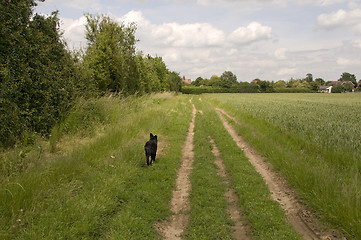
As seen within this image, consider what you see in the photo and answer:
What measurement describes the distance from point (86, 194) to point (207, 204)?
259 centimetres

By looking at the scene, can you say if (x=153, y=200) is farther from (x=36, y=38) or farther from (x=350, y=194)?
(x=36, y=38)

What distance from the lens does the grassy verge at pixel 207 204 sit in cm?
423

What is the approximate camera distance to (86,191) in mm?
5113

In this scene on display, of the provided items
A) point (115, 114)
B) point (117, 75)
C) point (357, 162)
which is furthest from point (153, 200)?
point (117, 75)

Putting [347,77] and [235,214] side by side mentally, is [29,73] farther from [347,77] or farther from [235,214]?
[347,77]

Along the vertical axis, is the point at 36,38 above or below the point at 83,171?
above

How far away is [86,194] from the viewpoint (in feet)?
16.3

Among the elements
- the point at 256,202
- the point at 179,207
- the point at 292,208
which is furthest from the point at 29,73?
the point at 292,208

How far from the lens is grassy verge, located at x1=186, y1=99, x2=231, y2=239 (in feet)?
13.9

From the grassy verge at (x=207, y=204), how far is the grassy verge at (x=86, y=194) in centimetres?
63

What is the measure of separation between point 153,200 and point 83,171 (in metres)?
2.03

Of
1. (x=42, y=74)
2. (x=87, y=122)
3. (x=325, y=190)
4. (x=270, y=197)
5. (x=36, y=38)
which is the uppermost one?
(x=36, y=38)

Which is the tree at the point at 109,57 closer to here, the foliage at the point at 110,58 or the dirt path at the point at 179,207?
the foliage at the point at 110,58

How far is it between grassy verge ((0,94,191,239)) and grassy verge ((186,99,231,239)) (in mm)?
627
